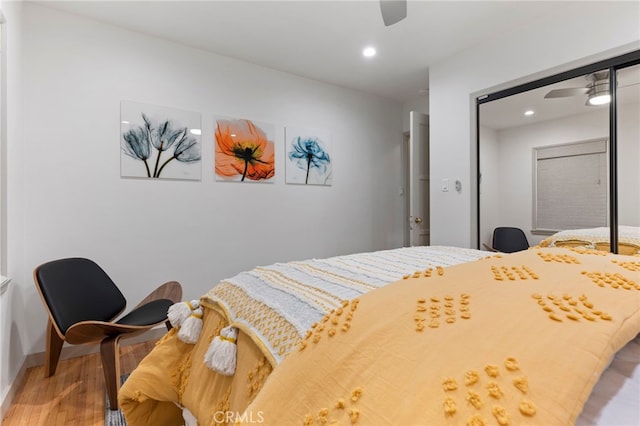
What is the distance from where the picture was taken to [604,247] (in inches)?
87.9

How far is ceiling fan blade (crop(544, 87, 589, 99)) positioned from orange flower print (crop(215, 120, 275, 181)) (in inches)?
99.5

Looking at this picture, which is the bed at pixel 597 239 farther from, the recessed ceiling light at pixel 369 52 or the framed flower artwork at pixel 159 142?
the framed flower artwork at pixel 159 142

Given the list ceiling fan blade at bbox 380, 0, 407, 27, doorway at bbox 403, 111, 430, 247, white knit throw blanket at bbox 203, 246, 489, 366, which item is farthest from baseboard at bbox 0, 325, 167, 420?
doorway at bbox 403, 111, 430, 247

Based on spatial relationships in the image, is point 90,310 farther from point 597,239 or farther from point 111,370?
point 597,239

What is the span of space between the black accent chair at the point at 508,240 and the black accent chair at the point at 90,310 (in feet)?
9.28

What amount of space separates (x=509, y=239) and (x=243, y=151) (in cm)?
268

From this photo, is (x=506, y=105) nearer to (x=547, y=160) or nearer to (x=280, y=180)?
(x=547, y=160)

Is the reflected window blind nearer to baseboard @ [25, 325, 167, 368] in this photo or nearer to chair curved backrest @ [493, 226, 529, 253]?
chair curved backrest @ [493, 226, 529, 253]

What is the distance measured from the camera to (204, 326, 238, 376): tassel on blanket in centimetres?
91

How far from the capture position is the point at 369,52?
2.99 m

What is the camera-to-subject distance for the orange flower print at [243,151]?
3023mm

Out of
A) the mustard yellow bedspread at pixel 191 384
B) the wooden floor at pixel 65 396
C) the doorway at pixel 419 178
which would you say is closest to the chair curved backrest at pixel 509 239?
the doorway at pixel 419 178

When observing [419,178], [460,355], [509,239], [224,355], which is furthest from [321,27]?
[460,355]

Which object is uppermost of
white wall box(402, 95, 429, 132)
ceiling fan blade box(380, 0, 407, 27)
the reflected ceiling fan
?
white wall box(402, 95, 429, 132)
